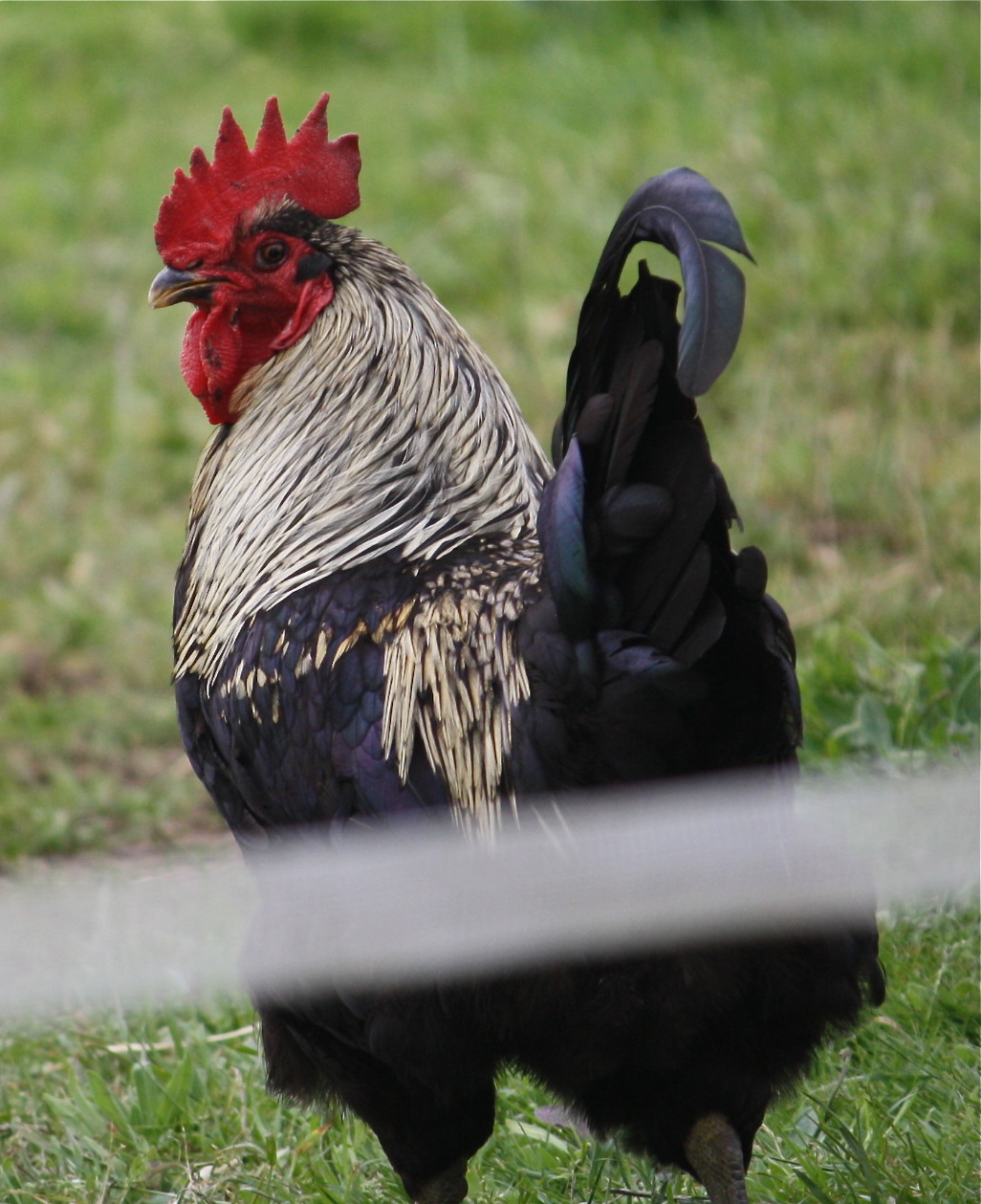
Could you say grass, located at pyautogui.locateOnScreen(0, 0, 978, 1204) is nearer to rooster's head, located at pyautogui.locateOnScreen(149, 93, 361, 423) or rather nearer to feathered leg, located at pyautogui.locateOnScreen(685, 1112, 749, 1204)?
feathered leg, located at pyautogui.locateOnScreen(685, 1112, 749, 1204)

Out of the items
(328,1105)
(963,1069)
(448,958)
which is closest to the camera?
(448,958)

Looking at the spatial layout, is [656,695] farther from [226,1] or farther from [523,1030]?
[226,1]

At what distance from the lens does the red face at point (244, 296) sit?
2.66 meters

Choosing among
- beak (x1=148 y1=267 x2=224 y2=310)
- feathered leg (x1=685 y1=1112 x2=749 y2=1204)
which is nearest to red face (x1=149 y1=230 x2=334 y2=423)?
beak (x1=148 y1=267 x2=224 y2=310)

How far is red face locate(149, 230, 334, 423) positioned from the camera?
2658 mm

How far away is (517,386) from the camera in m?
5.65

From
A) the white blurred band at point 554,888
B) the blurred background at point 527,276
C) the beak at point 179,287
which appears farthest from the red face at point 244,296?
the blurred background at point 527,276

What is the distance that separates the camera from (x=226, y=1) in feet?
Result: 27.2

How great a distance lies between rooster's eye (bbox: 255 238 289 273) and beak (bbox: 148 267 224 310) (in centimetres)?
9

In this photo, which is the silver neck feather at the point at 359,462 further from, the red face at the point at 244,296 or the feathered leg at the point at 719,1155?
the feathered leg at the point at 719,1155

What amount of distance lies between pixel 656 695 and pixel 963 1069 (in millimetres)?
1144

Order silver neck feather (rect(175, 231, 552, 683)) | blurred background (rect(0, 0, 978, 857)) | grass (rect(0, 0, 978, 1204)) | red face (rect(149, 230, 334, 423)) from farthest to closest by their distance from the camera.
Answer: blurred background (rect(0, 0, 978, 857)) → grass (rect(0, 0, 978, 1204)) → red face (rect(149, 230, 334, 423)) → silver neck feather (rect(175, 231, 552, 683))

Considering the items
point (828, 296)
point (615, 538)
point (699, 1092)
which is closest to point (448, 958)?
point (699, 1092)

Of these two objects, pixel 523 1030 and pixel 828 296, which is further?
pixel 828 296
